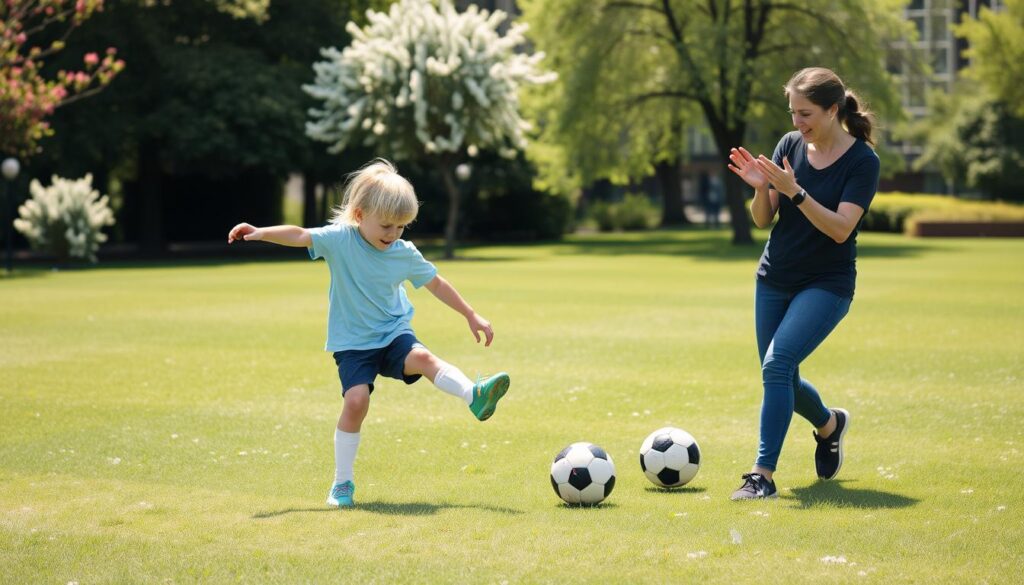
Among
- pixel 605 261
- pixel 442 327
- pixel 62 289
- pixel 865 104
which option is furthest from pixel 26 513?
pixel 605 261

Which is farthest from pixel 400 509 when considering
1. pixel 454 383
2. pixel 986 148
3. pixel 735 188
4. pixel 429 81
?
pixel 986 148

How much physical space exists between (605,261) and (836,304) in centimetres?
2585

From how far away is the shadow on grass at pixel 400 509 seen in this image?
234 inches

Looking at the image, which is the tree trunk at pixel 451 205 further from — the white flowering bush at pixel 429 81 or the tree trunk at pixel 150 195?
the tree trunk at pixel 150 195

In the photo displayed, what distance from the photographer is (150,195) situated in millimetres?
38500

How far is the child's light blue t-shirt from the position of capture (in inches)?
248

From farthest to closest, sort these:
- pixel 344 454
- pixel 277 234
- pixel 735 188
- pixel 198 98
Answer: pixel 735 188, pixel 198 98, pixel 344 454, pixel 277 234

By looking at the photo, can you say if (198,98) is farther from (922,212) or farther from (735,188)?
(922,212)

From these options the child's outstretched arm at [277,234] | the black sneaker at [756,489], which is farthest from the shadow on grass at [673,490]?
the child's outstretched arm at [277,234]

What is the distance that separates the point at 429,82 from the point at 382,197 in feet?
89.4

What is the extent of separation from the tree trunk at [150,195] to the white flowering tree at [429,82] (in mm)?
6460

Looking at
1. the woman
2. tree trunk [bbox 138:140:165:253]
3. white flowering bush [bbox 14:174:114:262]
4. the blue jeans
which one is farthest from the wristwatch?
tree trunk [bbox 138:140:165:253]

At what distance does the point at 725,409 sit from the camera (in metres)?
9.23

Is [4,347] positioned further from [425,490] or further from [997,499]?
[997,499]
